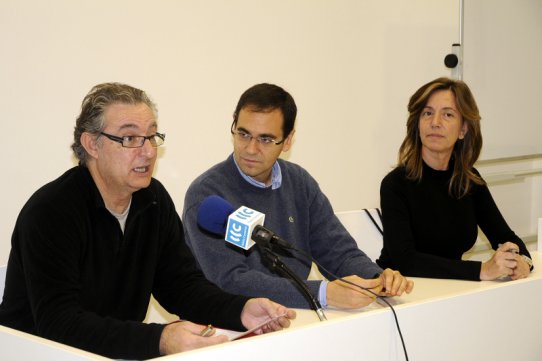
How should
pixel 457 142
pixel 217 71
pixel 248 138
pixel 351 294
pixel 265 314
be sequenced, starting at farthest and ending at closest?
pixel 217 71 → pixel 457 142 → pixel 248 138 → pixel 351 294 → pixel 265 314

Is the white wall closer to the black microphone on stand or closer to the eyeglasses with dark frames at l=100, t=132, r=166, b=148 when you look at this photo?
the eyeglasses with dark frames at l=100, t=132, r=166, b=148

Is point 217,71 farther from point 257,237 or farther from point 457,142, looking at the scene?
point 257,237

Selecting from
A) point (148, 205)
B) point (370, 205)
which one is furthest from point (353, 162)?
point (148, 205)

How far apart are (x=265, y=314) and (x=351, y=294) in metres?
0.31

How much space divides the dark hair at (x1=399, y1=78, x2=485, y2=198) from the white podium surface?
75cm

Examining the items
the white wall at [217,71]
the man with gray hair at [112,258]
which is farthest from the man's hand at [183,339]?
the white wall at [217,71]

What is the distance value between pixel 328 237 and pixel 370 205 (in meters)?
2.22

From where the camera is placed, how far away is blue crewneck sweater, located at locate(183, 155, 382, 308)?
2389 millimetres

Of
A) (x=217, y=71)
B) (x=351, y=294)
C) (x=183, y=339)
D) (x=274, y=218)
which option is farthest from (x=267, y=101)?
(x=217, y=71)

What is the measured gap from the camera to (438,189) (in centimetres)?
309

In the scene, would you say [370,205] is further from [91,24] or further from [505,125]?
[91,24]

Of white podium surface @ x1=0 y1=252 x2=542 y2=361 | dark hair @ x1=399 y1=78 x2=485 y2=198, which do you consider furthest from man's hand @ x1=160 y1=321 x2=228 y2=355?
dark hair @ x1=399 y1=78 x2=485 y2=198

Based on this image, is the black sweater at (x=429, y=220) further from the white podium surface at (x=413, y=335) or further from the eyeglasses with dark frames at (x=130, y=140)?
the eyeglasses with dark frames at (x=130, y=140)

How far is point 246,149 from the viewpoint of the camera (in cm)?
256
